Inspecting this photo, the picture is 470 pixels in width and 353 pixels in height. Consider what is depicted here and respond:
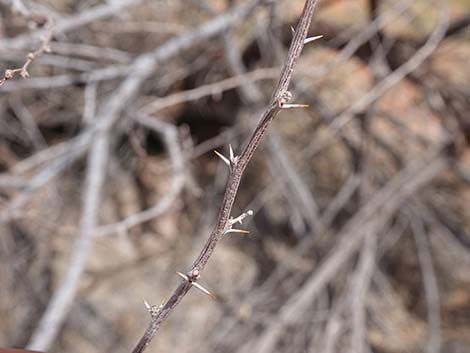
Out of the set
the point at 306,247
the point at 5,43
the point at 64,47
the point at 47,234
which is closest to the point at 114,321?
the point at 47,234

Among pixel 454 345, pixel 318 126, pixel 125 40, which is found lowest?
pixel 454 345

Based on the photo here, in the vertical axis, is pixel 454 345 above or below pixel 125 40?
below

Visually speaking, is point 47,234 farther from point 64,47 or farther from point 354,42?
point 354,42

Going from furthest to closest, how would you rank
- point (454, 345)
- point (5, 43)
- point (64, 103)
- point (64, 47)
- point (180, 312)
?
1. point (64, 103)
2. point (180, 312)
3. point (454, 345)
4. point (64, 47)
5. point (5, 43)

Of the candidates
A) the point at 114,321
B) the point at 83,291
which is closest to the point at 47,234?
the point at 83,291

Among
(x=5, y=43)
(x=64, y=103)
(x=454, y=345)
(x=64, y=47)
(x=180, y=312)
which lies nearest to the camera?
(x=5, y=43)

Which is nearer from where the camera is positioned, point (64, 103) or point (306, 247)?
point (306, 247)
